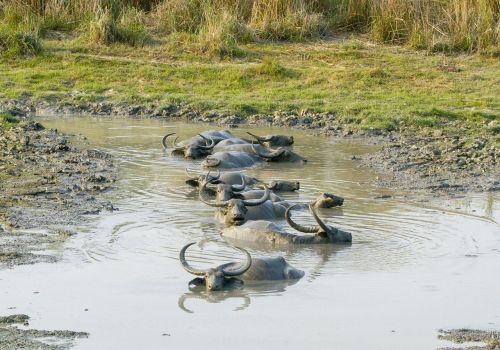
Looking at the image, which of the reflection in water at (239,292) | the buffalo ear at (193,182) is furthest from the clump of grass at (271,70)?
the reflection in water at (239,292)

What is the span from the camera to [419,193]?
10.5 m

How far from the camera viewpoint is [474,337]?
6164mm

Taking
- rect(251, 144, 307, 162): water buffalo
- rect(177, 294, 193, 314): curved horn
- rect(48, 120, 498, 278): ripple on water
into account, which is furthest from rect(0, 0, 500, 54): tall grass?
rect(177, 294, 193, 314): curved horn

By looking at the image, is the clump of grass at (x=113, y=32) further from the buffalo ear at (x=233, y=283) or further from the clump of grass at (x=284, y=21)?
the buffalo ear at (x=233, y=283)

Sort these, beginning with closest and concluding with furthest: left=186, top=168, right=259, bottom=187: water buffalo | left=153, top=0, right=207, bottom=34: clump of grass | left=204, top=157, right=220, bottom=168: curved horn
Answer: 1. left=186, top=168, right=259, bottom=187: water buffalo
2. left=204, top=157, right=220, bottom=168: curved horn
3. left=153, top=0, right=207, bottom=34: clump of grass

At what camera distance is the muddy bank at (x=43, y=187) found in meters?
8.27

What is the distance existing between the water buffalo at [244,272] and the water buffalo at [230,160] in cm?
427

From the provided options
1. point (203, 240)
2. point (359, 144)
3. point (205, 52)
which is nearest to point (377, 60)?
point (205, 52)

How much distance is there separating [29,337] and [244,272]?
5.76 ft

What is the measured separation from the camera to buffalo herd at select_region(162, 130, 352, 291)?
7.37 m

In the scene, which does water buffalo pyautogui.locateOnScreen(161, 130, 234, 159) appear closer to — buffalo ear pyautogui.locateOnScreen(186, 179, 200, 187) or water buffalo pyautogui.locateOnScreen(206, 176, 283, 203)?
buffalo ear pyautogui.locateOnScreen(186, 179, 200, 187)

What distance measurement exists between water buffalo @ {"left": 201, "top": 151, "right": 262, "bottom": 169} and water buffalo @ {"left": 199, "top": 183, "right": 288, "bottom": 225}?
75.5 inches

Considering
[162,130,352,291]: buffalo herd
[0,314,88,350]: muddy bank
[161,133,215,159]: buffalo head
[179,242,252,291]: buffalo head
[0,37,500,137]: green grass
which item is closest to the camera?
[0,314,88,350]: muddy bank

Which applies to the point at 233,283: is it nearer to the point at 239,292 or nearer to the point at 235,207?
the point at 239,292
